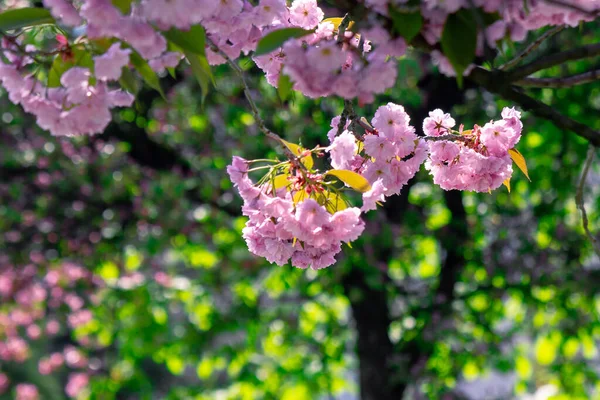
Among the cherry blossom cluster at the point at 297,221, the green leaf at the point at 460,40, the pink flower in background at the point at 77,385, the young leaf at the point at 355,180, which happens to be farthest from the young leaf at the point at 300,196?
the pink flower in background at the point at 77,385

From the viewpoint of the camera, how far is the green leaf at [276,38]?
Result: 102 cm

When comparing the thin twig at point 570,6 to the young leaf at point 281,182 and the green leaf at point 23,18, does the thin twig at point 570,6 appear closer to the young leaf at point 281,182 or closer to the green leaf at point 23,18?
the young leaf at point 281,182

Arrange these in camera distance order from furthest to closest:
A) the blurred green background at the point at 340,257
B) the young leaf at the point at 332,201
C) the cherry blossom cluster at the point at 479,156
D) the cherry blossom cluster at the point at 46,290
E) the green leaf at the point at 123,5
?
the cherry blossom cluster at the point at 46,290 < the blurred green background at the point at 340,257 < the cherry blossom cluster at the point at 479,156 < the young leaf at the point at 332,201 < the green leaf at the point at 123,5

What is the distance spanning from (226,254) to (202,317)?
0.73 meters

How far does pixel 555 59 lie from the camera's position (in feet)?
3.54

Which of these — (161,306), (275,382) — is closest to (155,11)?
(161,306)

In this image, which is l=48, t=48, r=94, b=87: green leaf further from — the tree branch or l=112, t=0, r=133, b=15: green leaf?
the tree branch

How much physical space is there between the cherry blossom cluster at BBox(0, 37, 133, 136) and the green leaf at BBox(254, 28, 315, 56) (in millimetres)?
221

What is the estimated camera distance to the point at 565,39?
167 inches

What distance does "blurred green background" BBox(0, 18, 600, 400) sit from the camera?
14.4ft

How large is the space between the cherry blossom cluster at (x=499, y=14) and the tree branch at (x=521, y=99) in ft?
0.28

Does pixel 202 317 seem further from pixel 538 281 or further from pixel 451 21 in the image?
pixel 451 21

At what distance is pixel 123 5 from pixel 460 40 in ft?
1.52

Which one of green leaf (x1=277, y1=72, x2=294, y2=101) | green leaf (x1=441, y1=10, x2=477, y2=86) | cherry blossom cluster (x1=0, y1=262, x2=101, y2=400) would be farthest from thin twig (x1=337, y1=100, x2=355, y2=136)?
cherry blossom cluster (x1=0, y1=262, x2=101, y2=400)
